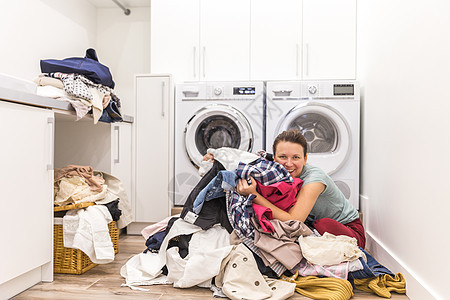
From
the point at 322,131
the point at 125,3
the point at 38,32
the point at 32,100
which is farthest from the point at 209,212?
the point at 125,3

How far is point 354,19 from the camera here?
295cm

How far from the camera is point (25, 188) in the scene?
1.60 meters

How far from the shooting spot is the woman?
180 centimetres

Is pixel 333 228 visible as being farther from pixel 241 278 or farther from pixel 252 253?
pixel 241 278

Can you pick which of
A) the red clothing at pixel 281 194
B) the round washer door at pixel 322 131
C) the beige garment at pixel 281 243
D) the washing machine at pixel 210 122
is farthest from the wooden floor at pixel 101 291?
the round washer door at pixel 322 131

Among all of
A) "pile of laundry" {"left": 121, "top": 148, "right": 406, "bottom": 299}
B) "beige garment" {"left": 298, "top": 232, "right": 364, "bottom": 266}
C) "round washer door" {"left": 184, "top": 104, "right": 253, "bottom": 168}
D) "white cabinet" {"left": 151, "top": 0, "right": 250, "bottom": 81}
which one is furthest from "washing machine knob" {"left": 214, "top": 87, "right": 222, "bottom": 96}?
"beige garment" {"left": 298, "top": 232, "right": 364, "bottom": 266}

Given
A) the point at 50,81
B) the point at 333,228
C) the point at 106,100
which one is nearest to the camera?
the point at 333,228

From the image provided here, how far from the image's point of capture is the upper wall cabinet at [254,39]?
2.98 metres

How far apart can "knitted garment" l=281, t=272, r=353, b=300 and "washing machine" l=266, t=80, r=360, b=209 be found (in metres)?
1.27

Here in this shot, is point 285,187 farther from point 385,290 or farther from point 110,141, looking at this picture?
point 110,141

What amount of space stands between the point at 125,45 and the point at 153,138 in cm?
128

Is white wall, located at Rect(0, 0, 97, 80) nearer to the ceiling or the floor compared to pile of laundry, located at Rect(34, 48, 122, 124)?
nearer to the ceiling

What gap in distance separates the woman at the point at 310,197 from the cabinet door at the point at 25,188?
885 mm

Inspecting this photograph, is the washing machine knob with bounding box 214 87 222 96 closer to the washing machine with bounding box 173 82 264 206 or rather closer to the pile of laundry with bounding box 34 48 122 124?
the washing machine with bounding box 173 82 264 206
